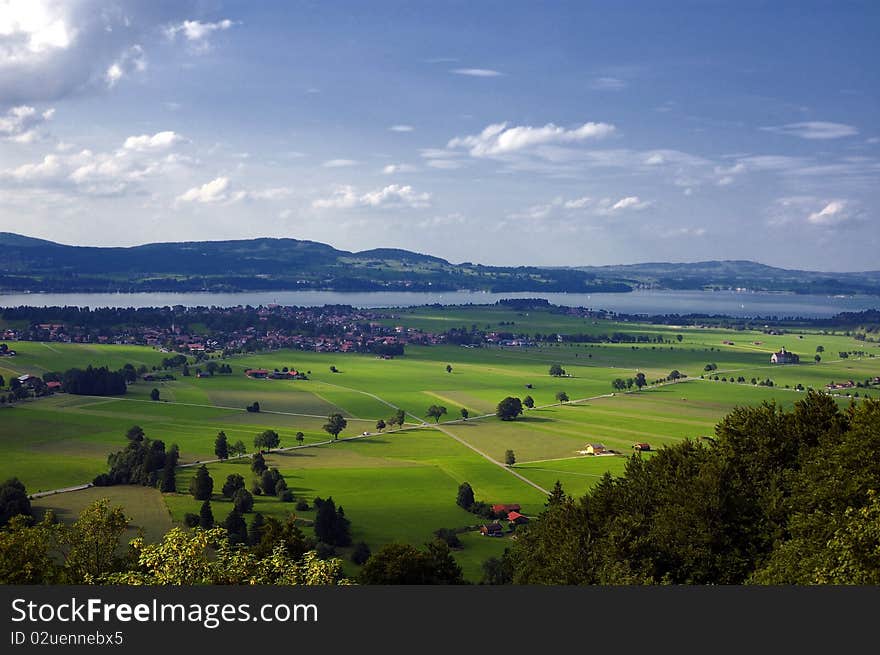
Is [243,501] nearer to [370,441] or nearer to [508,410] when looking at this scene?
[370,441]

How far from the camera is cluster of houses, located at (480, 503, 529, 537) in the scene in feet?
182

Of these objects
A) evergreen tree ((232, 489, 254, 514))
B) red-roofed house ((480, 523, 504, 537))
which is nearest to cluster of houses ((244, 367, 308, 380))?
evergreen tree ((232, 489, 254, 514))

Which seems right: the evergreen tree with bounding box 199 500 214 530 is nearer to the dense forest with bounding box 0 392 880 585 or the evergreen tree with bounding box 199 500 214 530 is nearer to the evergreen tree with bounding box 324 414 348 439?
the dense forest with bounding box 0 392 880 585

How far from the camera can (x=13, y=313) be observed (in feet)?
637

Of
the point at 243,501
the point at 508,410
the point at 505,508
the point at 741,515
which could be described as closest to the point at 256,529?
the point at 243,501

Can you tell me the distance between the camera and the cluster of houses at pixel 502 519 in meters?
55.4

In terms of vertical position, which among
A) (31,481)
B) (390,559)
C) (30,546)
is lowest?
(31,481)

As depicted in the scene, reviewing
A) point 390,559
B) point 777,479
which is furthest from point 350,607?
point 777,479

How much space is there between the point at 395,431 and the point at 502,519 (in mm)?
36162

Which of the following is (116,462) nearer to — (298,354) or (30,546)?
(30,546)

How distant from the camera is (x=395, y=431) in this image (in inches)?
3669

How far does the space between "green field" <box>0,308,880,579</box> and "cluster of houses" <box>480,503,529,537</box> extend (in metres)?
1.33

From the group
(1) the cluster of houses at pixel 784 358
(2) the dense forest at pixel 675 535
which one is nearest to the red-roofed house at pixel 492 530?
(2) the dense forest at pixel 675 535

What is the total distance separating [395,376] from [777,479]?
4201 inches
